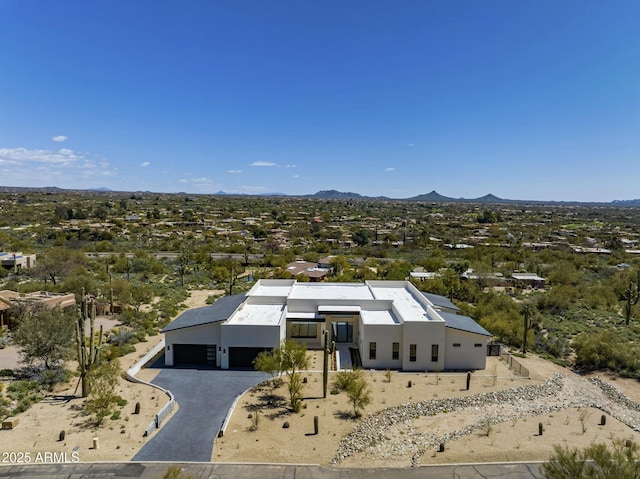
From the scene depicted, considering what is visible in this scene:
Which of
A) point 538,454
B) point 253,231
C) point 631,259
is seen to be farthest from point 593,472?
point 253,231

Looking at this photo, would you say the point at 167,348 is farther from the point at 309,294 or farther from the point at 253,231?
the point at 253,231

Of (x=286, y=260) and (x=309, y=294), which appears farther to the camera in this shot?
(x=286, y=260)

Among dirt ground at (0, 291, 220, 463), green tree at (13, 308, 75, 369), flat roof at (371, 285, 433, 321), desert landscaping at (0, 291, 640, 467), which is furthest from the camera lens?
flat roof at (371, 285, 433, 321)

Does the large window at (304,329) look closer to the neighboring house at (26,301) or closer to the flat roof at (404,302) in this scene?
the flat roof at (404,302)

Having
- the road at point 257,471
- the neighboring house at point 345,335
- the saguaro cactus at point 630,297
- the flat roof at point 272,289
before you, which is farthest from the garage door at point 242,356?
the saguaro cactus at point 630,297

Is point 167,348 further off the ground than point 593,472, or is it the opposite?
point 593,472

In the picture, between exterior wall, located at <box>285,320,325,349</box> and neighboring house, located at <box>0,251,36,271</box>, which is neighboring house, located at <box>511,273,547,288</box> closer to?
exterior wall, located at <box>285,320,325,349</box>

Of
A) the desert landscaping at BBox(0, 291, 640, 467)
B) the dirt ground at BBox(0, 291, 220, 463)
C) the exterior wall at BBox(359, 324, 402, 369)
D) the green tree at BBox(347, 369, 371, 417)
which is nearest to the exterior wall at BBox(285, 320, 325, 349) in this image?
the exterior wall at BBox(359, 324, 402, 369)
